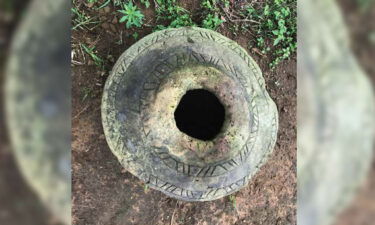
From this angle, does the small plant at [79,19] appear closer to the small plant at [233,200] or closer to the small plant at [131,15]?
the small plant at [131,15]

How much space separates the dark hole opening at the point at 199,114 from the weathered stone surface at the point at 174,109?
6.2 inches

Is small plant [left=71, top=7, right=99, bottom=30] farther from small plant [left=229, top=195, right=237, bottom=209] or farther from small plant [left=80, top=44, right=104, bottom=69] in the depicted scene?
small plant [left=229, top=195, right=237, bottom=209]

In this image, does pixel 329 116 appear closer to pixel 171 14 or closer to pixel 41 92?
pixel 41 92

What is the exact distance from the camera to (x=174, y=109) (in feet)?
4.73

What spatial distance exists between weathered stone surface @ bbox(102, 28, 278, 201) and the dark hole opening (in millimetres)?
159

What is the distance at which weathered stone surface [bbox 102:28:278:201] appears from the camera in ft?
4.74

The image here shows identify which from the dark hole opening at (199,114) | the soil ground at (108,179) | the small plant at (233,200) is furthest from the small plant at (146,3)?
the small plant at (233,200)

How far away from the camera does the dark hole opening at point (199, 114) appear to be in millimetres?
1662

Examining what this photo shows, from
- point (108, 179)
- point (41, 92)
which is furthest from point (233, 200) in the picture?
point (41, 92)

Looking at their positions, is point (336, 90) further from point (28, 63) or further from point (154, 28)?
point (154, 28)

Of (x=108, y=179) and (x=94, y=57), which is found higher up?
(x=94, y=57)

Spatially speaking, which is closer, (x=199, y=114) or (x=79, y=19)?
(x=199, y=114)

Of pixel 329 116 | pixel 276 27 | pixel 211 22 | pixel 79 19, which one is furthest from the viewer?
pixel 276 27

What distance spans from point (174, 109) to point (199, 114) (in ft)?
1.07
